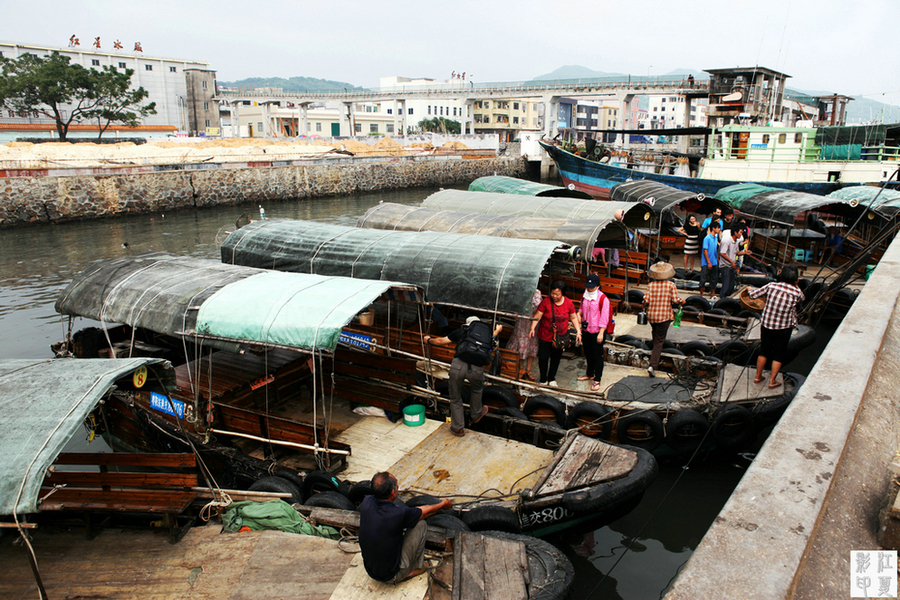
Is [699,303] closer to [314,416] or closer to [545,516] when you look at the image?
[545,516]

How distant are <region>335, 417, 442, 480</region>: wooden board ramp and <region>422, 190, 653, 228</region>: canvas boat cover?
7654mm

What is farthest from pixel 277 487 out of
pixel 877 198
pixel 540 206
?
pixel 877 198

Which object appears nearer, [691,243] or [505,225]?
[505,225]

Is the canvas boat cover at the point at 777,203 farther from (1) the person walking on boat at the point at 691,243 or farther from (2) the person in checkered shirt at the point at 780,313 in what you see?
(2) the person in checkered shirt at the point at 780,313

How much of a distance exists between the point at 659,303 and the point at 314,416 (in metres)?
5.70

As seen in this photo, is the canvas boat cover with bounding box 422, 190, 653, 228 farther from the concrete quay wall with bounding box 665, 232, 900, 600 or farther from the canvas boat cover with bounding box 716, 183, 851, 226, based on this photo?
the concrete quay wall with bounding box 665, 232, 900, 600

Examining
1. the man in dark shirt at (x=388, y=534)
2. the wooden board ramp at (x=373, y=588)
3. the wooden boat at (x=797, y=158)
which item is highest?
the wooden boat at (x=797, y=158)

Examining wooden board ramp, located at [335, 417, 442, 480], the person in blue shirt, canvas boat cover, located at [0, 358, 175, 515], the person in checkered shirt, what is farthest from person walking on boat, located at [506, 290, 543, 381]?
the person in blue shirt

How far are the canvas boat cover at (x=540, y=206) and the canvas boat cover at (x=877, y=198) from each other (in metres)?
5.09

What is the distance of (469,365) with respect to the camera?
718cm

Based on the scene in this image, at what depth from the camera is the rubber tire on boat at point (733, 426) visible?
Answer: 7.61m

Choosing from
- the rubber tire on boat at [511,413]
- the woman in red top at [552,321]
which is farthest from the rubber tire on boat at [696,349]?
the rubber tire on boat at [511,413]

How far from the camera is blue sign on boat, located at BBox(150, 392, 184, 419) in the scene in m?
7.17

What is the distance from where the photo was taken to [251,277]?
27.2 ft
